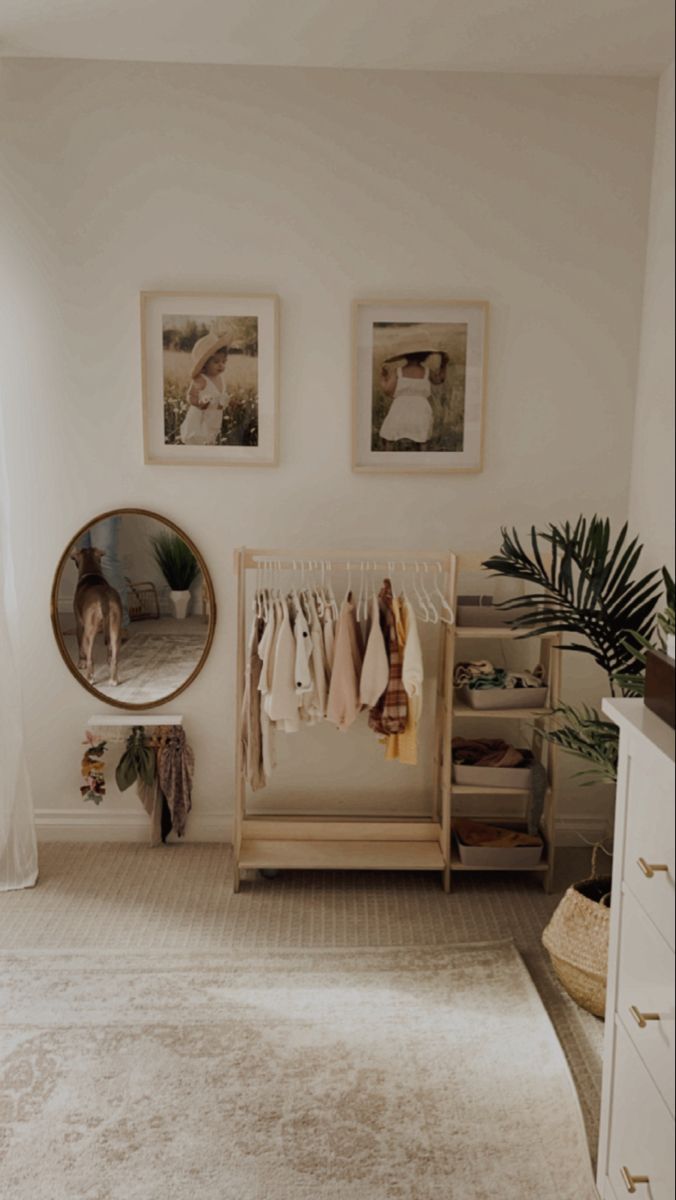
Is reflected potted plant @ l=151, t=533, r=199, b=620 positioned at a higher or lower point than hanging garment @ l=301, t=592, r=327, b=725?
higher

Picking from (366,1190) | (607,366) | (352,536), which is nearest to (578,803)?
(352,536)

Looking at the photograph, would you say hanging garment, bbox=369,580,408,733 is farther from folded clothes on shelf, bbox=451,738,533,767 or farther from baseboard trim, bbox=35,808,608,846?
baseboard trim, bbox=35,808,608,846

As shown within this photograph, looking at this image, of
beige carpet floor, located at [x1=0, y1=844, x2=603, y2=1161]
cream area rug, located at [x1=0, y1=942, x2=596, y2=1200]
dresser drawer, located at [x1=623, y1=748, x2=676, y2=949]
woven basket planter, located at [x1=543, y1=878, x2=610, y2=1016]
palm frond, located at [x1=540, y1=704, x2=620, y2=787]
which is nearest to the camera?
dresser drawer, located at [x1=623, y1=748, x2=676, y2=949]

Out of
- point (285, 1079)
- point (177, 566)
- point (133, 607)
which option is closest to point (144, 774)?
point (133, 607)

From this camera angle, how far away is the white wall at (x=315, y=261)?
11.1 feet

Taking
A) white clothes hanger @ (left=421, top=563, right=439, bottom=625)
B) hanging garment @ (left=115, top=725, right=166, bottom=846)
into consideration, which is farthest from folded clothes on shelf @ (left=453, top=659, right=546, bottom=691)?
hanging garment @ (left=115, top=725, right=166, bottom=846)

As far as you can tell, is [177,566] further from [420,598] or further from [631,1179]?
[631,1179]

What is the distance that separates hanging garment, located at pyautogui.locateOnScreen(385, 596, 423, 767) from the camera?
323 cm

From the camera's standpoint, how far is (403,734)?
3318 mm

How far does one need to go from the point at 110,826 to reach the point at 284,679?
3.51ft

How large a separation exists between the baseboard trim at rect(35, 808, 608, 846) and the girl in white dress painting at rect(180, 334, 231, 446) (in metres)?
1.38

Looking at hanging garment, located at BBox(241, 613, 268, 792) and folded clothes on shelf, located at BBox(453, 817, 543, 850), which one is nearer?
hanging garment, located at BBox(241, 613, 268, 792)

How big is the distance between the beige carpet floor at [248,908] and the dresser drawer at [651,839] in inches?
43.7

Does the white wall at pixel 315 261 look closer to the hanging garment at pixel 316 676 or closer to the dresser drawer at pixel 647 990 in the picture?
the hanging garment at pixel 316 676
